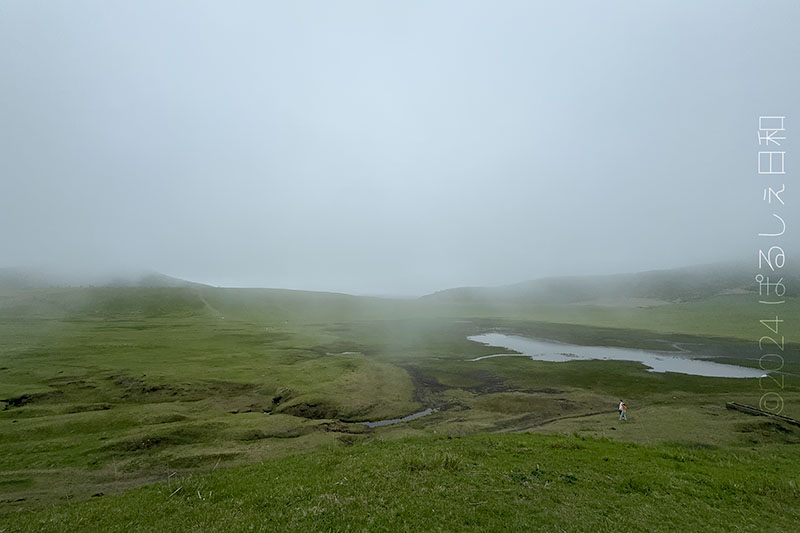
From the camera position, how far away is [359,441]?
31031mm

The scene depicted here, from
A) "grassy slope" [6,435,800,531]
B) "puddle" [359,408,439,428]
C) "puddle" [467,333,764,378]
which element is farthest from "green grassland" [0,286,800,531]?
"puddle" [467,333,764,378]

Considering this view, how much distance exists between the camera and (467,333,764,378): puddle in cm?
6488

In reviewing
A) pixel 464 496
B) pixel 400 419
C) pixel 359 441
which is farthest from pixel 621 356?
pixel 464 496

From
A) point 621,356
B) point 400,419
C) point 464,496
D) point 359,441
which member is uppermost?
point 464,496

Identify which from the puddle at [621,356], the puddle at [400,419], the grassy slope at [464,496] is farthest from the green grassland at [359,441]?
the puddle at [621,356]

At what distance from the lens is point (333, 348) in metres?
86.2

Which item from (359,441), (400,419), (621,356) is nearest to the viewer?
(359,441)

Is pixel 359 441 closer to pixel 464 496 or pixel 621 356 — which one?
pixel 464 496

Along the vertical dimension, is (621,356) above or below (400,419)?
above

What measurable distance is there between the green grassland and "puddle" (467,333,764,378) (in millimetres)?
6181

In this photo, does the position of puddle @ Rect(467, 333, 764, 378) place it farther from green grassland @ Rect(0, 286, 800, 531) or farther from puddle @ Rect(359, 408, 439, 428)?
puddle @ Rect(359, 408, 439, 428)

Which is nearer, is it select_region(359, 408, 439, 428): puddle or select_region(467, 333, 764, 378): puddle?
select_region(359, 408, 439, 428): puddle

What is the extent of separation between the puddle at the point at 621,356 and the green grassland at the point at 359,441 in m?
6.18

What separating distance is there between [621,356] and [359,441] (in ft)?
244
